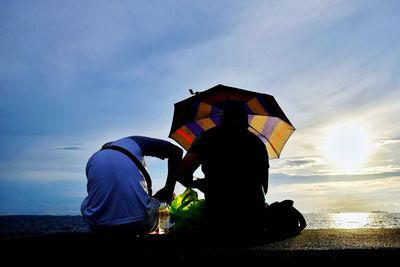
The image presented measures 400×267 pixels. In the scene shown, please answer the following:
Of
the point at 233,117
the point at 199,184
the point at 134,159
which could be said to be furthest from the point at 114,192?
the point at 233,117

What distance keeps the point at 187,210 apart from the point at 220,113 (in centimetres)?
295

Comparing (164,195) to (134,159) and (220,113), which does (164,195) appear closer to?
(134,159)

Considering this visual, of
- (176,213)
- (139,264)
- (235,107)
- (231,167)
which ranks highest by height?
(235,107)

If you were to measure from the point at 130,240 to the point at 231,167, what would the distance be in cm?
159

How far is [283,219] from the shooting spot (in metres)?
5.42

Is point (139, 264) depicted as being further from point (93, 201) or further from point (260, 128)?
point (260, 128)

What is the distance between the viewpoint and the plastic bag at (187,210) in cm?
536

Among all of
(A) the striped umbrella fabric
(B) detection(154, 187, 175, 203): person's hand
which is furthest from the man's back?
(A) the striped umbrella fabric

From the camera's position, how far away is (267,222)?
5.30 m

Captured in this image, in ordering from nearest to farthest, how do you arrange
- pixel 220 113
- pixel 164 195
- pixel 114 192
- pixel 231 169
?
pixel 114 192 < pixel 231 169 < pixel 164 195 < pixel 220 113

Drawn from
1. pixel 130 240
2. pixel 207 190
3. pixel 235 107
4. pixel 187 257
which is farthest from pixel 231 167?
pixel 187 257

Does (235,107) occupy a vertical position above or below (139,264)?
above

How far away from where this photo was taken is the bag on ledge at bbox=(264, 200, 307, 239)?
530 centimetres

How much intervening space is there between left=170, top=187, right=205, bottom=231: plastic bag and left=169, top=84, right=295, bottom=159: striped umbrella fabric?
2.36 meters
